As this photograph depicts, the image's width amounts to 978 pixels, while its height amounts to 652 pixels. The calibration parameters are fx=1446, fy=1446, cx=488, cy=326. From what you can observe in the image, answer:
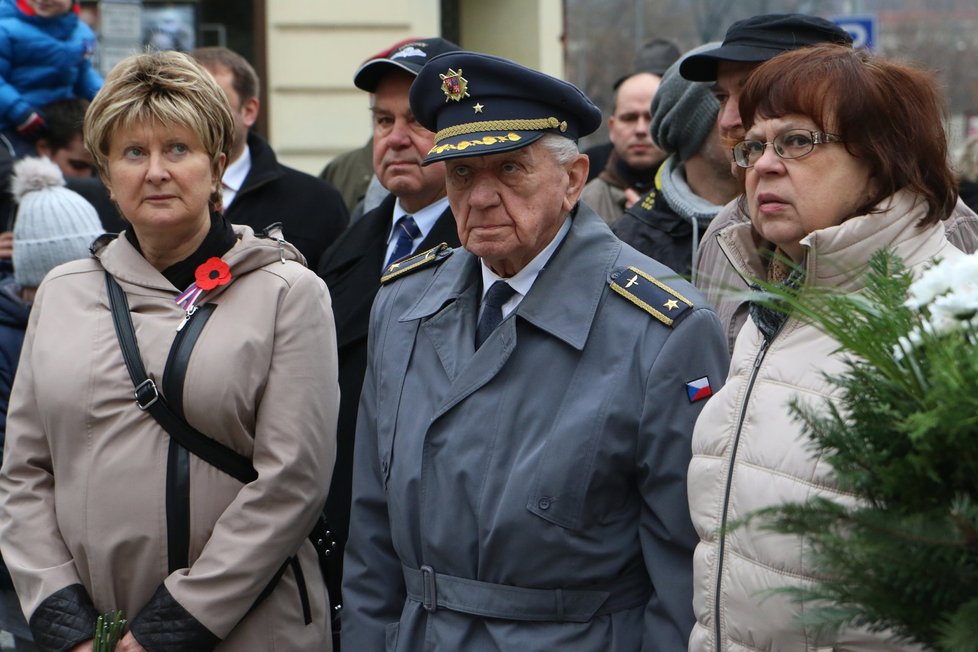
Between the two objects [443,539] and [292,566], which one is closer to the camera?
[443,539]

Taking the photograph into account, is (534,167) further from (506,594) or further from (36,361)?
(36,361)

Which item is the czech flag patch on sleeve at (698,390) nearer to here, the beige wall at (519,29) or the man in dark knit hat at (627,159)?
the man in dark knit hat at (627,159)

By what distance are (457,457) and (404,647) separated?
475 mm

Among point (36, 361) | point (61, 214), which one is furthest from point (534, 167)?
point (61, 214)

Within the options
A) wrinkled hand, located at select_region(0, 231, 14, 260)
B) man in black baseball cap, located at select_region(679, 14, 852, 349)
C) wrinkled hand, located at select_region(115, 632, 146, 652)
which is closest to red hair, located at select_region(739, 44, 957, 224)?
man in black baseball cap, located at select_region(679, 14, 852, 349)

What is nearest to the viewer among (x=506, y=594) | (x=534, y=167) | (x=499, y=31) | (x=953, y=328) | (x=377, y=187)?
(x=953, y=328)

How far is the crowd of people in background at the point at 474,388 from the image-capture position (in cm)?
291

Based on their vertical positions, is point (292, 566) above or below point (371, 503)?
below

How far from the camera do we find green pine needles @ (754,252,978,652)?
6.33 ft

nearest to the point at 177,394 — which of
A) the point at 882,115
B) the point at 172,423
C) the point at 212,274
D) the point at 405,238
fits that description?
the point at 172,423

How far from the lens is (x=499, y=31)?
12.4 meters

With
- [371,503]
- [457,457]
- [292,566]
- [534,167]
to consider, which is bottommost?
[292,566]

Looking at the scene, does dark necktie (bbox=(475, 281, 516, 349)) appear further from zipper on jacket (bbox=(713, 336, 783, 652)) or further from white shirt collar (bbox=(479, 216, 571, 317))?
zipper on jacket (bbox=(713, 336, 783, 652))

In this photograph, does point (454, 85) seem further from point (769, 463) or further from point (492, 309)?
point (769, 463)
